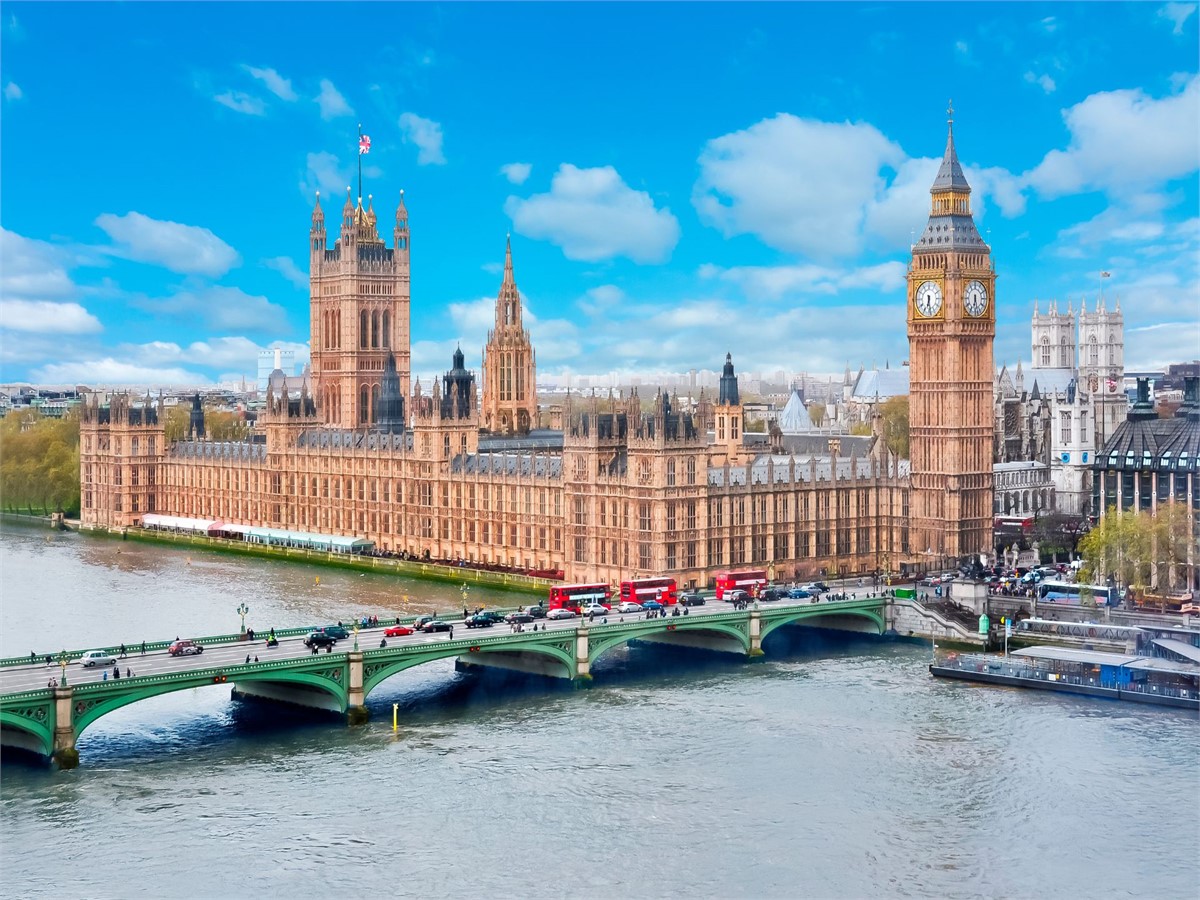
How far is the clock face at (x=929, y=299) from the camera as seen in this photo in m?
101

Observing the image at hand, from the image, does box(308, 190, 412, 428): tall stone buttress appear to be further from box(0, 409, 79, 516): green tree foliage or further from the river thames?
the river thames

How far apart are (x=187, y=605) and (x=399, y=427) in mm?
33528

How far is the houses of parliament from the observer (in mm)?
94812

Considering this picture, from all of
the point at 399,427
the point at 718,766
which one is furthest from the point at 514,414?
the point at 718,766

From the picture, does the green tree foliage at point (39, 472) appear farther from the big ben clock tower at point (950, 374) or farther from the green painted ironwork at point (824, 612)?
the green painted ironwork at point (824, 612)

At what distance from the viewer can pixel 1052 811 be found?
5538cm

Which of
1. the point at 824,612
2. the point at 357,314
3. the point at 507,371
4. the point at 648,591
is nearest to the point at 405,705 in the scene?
the point at 648,591

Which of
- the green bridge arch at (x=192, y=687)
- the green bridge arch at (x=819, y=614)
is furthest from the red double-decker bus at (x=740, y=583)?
the green bridge arch at (x=192, y=687)

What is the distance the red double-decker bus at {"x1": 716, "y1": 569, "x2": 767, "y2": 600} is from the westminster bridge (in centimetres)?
293

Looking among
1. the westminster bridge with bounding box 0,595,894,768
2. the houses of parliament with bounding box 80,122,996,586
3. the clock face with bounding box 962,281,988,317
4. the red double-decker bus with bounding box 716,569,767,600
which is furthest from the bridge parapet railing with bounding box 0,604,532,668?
the clock face with bounding box 962,281,988,317

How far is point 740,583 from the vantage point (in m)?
90.4

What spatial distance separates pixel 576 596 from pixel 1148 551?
28.0 metres

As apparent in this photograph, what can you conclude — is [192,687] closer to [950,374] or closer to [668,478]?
[668,478]

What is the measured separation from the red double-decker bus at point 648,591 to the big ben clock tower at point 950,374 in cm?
1996
